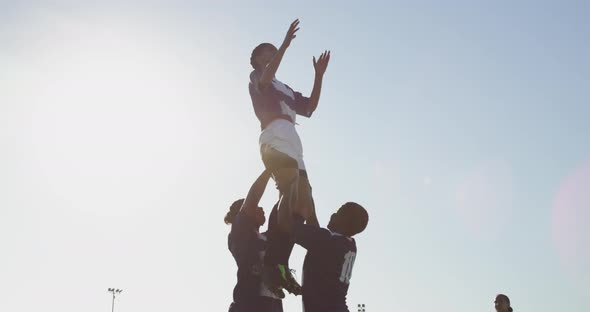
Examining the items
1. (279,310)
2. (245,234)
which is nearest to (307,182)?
(245,234)

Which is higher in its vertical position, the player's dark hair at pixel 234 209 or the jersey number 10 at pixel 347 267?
the player's dark hair at pixel 234 209

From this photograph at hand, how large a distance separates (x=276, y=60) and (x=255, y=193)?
5.40 ft

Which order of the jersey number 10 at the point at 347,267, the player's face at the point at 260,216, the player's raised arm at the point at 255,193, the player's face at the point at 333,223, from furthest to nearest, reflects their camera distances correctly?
the player's face at the point at 260,216 < the player's raised arm at the point at 255,193 < the player's face at the point at 333,223 < the jersey number 10 at the point at 347,267

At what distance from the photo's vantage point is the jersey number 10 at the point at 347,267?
711 centimetres

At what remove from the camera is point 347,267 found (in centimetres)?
719

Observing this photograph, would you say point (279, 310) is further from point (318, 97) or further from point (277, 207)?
point (318, 97)

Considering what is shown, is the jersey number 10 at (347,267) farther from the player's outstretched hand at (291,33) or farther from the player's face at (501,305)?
the player's face at (501,305)

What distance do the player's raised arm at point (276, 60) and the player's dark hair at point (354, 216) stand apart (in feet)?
6.08

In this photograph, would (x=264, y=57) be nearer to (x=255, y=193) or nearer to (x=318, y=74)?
(x=318, y=74)

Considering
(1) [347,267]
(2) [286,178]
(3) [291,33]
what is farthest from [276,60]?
(1) [347,267]

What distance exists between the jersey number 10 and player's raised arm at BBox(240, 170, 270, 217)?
157 cm

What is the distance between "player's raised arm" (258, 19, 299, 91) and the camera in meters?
7.72

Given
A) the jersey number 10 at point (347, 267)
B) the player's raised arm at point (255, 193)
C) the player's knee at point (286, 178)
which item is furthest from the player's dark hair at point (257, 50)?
the jersey number 10 at point (347, 267)

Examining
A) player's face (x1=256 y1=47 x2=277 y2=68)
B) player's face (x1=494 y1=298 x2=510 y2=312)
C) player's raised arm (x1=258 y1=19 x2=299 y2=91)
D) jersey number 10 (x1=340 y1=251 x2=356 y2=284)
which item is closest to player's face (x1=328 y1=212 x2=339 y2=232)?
jersey number 10 (x1=340 y1=251 x2=356 y2=284)
